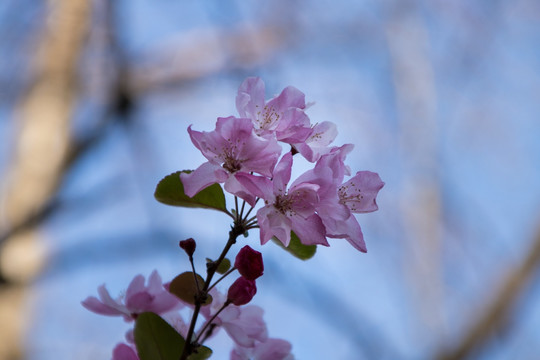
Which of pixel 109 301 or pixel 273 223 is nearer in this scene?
pixel 273 223

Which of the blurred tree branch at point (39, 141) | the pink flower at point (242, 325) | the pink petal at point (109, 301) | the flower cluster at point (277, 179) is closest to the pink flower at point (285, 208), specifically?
the flower cluster at point (277, 179)

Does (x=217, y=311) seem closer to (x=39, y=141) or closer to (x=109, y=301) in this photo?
(x=109, y=301)

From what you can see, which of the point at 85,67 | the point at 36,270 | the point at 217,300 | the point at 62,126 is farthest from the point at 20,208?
the point at 217,300

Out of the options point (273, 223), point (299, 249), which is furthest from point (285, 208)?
point (299, 249)

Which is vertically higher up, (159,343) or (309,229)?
(309,229)

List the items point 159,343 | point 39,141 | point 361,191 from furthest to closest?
point 39,141 → point 361,191 → point 159,343

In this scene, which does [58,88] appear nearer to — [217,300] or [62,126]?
[62,126]

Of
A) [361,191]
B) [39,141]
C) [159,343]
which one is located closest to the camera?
[159,343]
